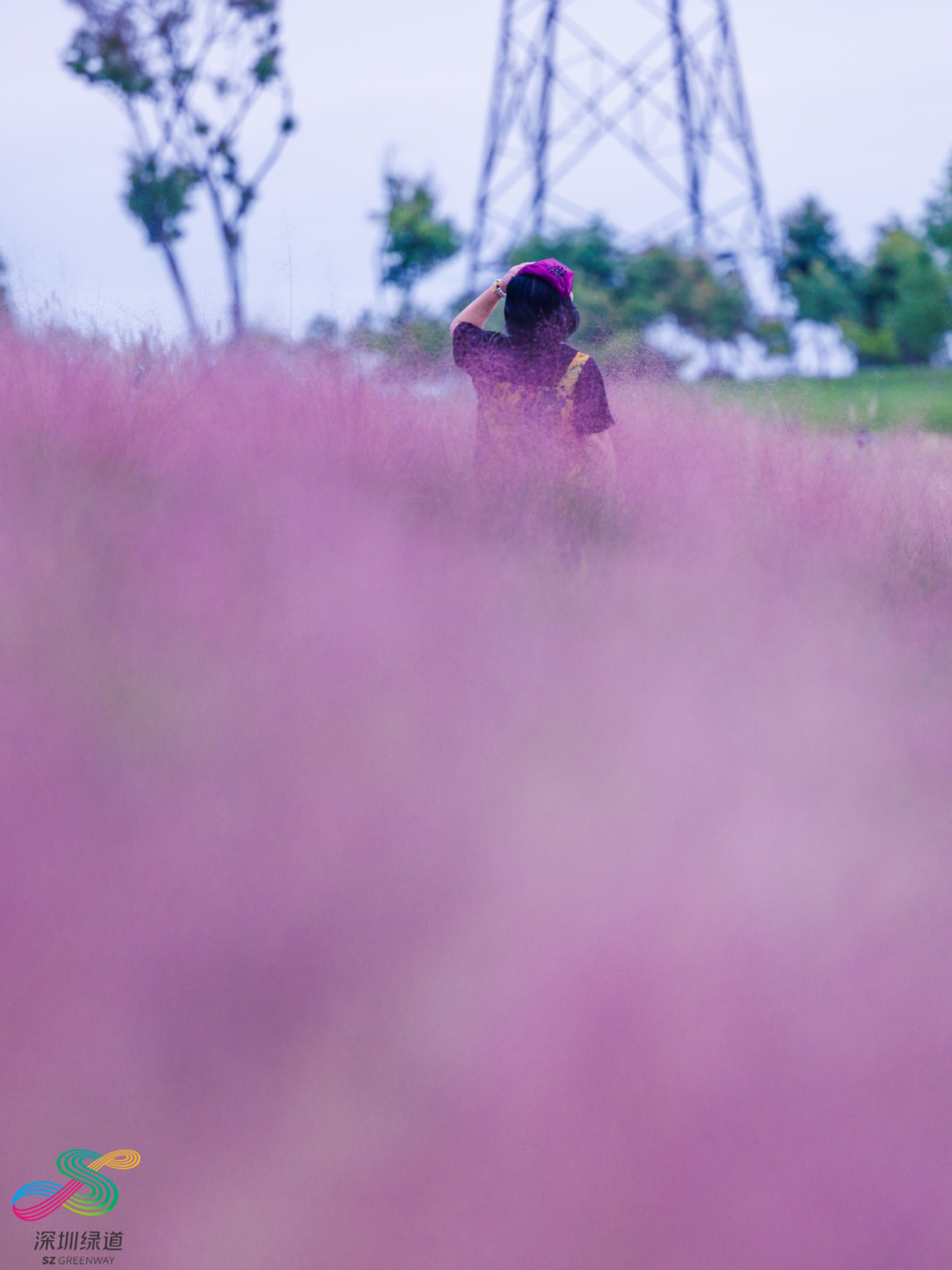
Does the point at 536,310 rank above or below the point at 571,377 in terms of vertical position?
above

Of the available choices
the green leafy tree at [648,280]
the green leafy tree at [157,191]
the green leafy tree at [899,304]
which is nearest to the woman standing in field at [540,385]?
the green leafy tree at [648,280]

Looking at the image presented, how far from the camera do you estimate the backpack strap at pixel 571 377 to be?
2498 mm

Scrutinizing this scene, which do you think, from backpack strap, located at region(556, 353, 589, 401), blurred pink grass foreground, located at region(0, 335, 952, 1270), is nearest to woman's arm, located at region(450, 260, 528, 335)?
backpack strap, located at region(556, 353, 589, 401)

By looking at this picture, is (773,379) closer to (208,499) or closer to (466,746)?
(208,499)

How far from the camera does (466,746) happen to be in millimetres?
1260

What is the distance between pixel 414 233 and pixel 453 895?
56.1 feet

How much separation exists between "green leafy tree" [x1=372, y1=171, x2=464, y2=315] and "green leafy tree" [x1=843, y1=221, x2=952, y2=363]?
755cm

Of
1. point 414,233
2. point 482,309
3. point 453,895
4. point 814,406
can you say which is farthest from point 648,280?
point 453,895

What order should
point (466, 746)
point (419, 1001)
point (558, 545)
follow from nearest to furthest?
1. point (419, 1001)
2. point (466, 746)
3. point (558, 545)

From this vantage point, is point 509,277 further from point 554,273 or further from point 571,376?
point 571,376

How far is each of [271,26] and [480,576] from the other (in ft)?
48.2

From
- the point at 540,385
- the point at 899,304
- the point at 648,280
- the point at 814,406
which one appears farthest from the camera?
the point at 899,304

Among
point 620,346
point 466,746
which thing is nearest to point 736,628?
point 466,746

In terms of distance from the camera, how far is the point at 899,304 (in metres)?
19.2
